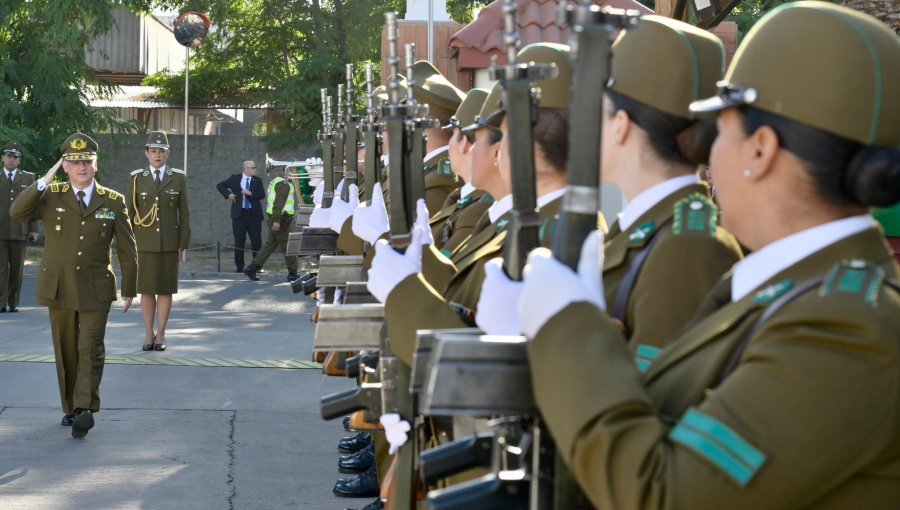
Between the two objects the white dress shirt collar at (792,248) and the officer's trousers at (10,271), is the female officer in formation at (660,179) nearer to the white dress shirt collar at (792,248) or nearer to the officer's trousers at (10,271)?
the white dress shirt collar at (792,248)

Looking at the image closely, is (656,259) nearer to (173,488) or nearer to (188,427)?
(173,488)

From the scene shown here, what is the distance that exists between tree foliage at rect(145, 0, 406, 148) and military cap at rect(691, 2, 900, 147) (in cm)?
2443

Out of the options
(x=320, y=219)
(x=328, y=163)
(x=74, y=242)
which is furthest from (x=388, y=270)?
(x=328, y=163)

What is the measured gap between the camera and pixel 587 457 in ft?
6.11

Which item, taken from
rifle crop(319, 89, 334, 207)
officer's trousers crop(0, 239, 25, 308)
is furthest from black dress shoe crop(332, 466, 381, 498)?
officer's trousers crop(0, 239, 25, 308)

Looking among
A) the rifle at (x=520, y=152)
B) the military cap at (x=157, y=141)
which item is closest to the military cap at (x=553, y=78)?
the rifle at (x=520, y=152)

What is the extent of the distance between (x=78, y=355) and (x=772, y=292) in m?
6.82

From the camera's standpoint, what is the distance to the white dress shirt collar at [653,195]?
Answer: 273 cm

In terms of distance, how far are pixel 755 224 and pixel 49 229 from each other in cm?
715

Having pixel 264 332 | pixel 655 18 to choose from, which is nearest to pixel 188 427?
pixel 264 332

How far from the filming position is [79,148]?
28.1 feet

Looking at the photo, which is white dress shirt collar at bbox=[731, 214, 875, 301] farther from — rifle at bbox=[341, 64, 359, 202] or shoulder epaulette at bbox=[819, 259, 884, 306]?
rifle at bbox=[341, 64, 359, 202]

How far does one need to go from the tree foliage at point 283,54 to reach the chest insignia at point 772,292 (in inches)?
964

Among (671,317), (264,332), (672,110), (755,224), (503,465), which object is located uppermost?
(672,110)
